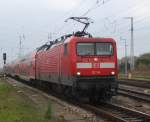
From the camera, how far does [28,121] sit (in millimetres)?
13500

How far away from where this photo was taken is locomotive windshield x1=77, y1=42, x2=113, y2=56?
72.0 ft

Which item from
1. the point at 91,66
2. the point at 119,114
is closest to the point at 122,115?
the point at 119,114

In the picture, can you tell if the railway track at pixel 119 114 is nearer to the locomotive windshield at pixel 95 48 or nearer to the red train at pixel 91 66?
the red train at pixel 91 66

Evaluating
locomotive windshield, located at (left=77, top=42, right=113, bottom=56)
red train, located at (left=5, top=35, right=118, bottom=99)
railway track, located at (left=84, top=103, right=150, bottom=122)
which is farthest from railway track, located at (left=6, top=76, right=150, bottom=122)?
locomotive windshield, located at (left=77, top=42, right=113, bottom=56)

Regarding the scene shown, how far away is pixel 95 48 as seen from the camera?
2205 cm

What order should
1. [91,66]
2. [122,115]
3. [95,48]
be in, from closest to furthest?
[122,115] < [91,66] < [95,48]

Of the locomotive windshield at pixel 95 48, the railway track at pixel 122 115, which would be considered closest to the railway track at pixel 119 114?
the railway track at pixel 122 115

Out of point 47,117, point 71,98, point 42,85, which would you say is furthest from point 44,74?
point 47,117

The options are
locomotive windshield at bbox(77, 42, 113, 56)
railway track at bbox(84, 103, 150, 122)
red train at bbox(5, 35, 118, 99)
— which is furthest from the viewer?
locomotive windshield at bbox(77, 42, 113, 56)

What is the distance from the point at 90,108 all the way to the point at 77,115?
2177 mm

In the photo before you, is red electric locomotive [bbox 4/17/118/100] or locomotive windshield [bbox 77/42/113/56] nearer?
red electric locomotive [bbox 4/17/118/100]

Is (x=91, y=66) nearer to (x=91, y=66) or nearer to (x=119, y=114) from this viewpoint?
(x=91, y=66)

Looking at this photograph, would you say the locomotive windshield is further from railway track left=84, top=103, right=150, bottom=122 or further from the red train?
railway track left=84, top=103, right=150, bottom=122

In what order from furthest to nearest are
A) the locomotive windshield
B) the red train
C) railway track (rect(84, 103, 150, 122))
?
the locomotive windshield < the red train < railway track (rect(84, 103, 150, 122))
